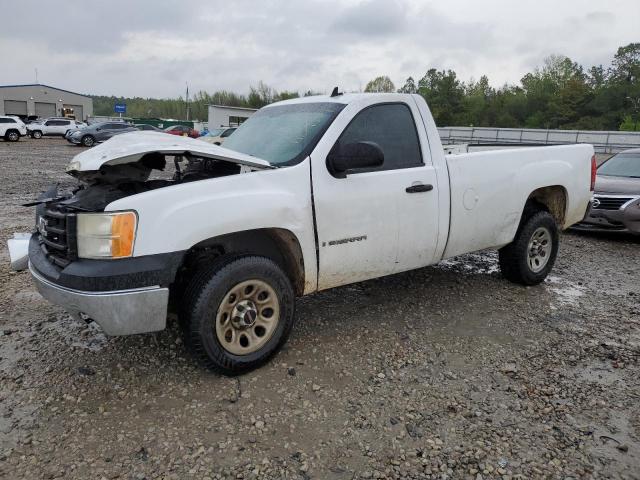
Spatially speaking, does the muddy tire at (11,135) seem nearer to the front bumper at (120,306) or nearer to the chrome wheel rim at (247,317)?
the front bumper at (120,306)

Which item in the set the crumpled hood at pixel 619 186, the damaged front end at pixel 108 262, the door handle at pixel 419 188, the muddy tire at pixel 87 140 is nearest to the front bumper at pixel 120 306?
the damaged front end at pixel 108 262

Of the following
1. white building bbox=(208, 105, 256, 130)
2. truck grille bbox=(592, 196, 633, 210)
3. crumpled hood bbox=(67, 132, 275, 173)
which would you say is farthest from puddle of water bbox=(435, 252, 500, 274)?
white building bbox=(208, 105, 256, 130)

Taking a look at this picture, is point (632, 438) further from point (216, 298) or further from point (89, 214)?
point (89, 214)

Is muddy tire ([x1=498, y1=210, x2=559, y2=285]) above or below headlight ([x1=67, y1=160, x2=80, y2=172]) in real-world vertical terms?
below

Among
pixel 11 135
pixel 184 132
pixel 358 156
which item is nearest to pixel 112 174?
pixel 358 156

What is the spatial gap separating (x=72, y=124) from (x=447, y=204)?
128 ft

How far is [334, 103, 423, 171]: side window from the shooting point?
3.79 m

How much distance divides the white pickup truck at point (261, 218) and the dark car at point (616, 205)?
3904 mm

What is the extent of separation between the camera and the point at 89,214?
2.80 meters

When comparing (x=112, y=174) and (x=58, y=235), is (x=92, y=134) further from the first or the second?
(x=58, y=235)

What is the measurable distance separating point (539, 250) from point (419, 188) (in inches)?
83.0

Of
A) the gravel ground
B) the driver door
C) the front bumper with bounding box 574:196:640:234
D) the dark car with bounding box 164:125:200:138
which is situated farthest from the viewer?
the dark car with bounding box 164:125:200:138

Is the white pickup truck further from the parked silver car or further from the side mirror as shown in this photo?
the parked silver car

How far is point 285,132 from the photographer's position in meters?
3.88
